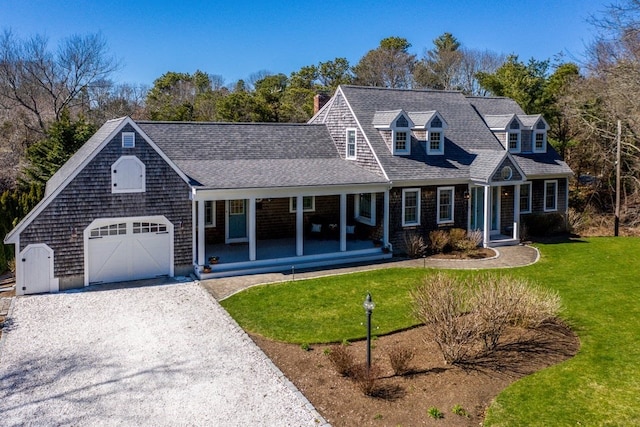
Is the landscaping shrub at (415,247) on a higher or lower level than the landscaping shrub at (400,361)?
higher

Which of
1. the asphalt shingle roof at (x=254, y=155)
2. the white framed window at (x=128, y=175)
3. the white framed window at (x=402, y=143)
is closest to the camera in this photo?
the white framed window at (x=128, y=175)

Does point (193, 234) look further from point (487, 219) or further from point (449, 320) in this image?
point (487, 219)

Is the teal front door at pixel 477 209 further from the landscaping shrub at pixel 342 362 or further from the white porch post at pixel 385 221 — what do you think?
the landscaping shrub at pixel 342 362

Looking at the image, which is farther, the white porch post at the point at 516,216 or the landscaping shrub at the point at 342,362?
the white porch post at the point at 516,216

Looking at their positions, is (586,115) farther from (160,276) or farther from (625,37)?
(160,276)

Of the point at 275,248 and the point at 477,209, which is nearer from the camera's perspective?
the point at 275,248

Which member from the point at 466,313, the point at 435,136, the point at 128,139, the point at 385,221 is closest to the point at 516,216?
the point at 435,136

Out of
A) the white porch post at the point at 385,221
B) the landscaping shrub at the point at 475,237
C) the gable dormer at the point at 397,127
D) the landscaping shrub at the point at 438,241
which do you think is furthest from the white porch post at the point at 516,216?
the white porch post at the point at 385,221
